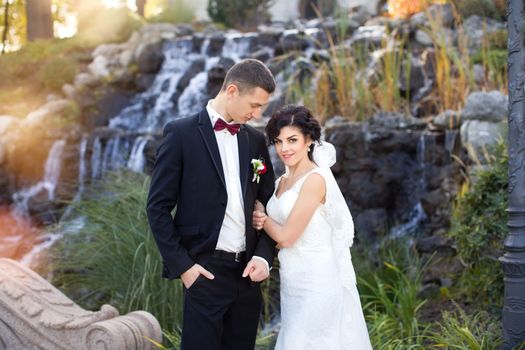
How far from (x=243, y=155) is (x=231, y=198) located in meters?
0.22

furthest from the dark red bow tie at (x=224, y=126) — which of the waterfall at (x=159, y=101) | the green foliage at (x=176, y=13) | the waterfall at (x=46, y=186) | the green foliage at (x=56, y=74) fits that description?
the green foliage at (x=176, y=13)

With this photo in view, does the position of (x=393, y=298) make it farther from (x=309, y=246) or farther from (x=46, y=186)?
(x=46, y=186)

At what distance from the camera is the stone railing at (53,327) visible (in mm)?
4191

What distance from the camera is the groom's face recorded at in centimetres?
323

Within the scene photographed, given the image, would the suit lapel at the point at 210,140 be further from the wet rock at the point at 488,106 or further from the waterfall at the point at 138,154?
the waterfall at the point at 138,154

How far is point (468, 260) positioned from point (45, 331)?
316 centimetres

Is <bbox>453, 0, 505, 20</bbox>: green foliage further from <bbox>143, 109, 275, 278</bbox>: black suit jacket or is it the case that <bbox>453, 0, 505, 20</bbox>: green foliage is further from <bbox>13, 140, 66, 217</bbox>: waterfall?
<bbox>143, 109, 275, 278</bbox>: black suit jacket

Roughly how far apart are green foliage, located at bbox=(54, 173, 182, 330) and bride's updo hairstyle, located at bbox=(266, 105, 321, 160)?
202cm

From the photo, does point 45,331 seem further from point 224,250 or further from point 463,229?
point 463,229

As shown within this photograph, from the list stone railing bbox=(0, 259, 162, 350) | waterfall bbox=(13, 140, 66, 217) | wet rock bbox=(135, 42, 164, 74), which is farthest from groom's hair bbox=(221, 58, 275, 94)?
wet rock bbox=(135, 42, 164, 74)

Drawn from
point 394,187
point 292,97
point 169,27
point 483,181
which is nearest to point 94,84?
point 169,27

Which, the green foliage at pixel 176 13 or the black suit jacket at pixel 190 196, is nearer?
the black suit jacket at pixel 190 196

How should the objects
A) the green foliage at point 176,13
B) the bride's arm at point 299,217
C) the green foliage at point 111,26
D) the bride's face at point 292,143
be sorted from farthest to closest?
1. the green foliage at point 176,13
2. the green foliage at point 111,26
3. the bride's face at point 292,143
4. the bride's arm at point 299,217

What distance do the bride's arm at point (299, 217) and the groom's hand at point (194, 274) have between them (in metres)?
0.40
